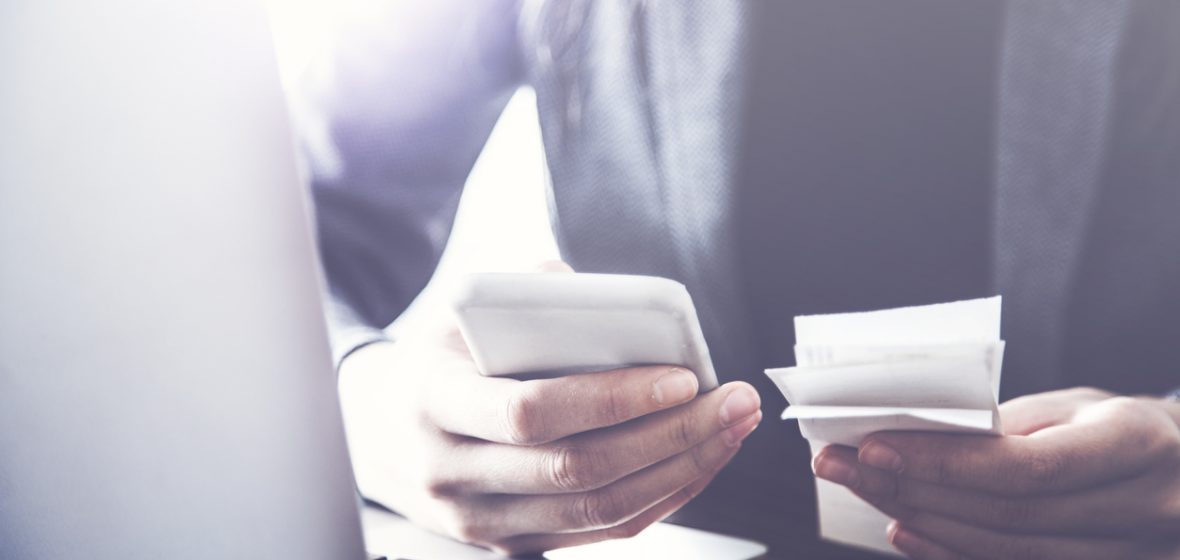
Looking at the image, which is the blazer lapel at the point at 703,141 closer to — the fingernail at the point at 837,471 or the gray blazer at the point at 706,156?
the gray blazer at the point at 706,156

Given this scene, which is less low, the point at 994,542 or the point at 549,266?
the point at 549,266

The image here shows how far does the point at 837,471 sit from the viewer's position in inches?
11.5

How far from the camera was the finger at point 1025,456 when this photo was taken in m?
0.28

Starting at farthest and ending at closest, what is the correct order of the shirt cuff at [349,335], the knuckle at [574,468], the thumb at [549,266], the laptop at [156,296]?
1. the shirt cuff at [349,335]
2. the thumb at [549,266]
3. the knuckle at [574,468]
4. the laptop at [156,296]

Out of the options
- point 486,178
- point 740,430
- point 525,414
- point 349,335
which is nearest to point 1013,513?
point 740,430

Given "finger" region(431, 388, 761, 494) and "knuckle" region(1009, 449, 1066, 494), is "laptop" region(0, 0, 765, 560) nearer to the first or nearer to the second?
"finger" region(431, 388, 761, 494)

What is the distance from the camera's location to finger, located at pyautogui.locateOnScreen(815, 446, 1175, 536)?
29 centimetres

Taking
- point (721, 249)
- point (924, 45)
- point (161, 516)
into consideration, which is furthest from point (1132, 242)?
point (161, 516)

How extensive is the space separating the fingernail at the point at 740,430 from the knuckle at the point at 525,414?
0.09 metres

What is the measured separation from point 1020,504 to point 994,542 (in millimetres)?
26

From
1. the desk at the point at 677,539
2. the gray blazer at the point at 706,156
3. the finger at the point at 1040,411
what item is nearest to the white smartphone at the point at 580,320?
the desk at the point at 677,539

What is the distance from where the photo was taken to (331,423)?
0.82 feet

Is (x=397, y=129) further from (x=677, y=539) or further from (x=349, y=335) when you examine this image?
(x=677, y=539)

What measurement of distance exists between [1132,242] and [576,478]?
56cm
